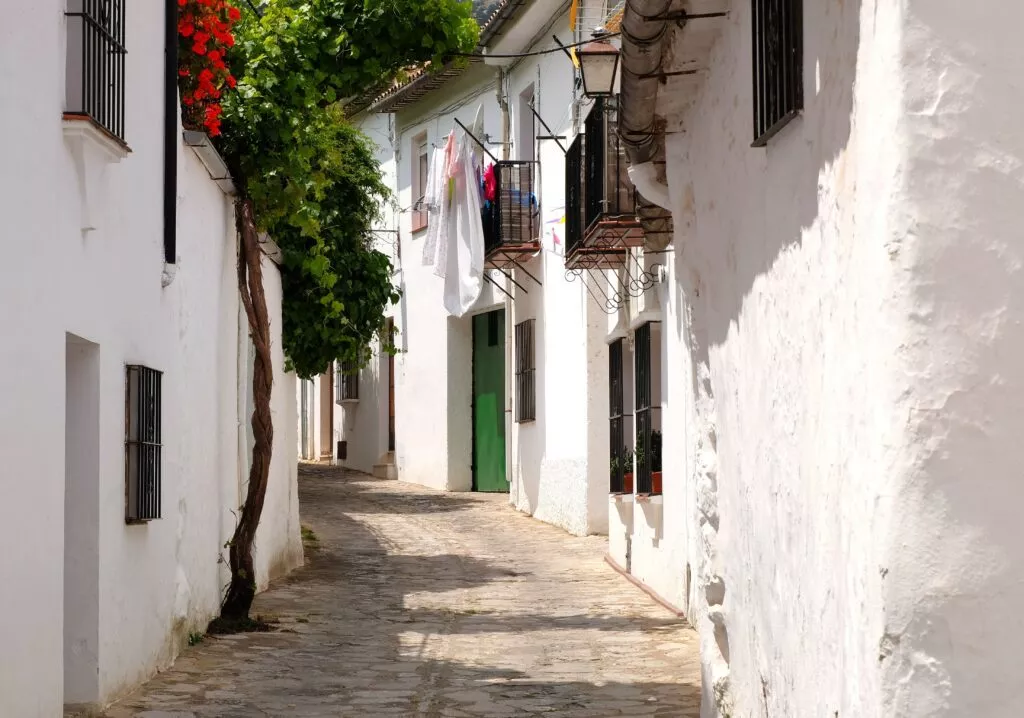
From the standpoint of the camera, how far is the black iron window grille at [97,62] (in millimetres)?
7000

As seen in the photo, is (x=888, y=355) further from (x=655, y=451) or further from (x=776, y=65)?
(x=655, y=451)

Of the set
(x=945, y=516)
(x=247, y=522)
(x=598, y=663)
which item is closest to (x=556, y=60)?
(x=247, y=522)

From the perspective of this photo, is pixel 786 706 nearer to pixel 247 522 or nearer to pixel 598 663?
pixel 598 663

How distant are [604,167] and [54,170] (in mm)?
6148

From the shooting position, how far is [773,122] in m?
5.19

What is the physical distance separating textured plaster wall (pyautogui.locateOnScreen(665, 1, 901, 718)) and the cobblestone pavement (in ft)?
4.57

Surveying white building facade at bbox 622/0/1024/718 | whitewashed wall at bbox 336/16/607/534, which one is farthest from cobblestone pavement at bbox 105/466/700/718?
white building facade at bbox 622/0/1024/718

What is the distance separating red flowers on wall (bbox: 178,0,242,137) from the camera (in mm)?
10125

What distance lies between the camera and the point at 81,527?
24.8ft

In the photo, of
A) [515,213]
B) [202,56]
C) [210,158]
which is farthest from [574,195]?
[515,213]

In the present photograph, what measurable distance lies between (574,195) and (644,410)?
2.51 metres

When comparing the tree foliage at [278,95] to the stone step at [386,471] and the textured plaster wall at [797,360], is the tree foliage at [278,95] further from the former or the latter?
the stone step at [386,471]

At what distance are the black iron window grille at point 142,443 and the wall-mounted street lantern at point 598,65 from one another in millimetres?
4307

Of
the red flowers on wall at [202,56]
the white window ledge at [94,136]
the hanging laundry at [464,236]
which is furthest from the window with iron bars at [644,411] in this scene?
the hanging laundry at [464,236]
